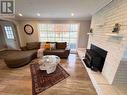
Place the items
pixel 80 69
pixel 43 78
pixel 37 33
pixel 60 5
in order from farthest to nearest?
1. pixel 37 33
2. pixel 80 69
3. pixel 60 5
4. pixel 43 78

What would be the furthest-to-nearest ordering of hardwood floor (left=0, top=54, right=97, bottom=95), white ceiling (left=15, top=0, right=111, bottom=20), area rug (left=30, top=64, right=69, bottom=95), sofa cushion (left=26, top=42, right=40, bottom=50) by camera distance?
sofa cushion (left=26, top=42, right=40, bottom=50)
white ceiling (left=15, top=0, right=111, bottom=20)
area rug (left=30, top=64, right=69, bottom=95)
hardwood floor (left=0, top=54, right=97, bottom=95)

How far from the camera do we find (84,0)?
281cm

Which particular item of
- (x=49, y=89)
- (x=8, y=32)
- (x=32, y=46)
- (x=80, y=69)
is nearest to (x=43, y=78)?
(x=49, y=89)

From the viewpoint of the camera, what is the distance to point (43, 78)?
3.10 m

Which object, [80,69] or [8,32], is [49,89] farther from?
[8,32]

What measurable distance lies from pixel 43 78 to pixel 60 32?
3.92 meters

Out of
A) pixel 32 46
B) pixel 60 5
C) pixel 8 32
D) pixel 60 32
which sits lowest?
pixel 32 46

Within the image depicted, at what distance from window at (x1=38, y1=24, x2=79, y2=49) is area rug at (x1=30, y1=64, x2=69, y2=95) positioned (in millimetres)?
3213

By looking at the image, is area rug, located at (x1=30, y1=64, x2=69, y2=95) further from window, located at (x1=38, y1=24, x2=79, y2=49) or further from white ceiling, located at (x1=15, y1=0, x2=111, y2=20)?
window, located at (x1=38, y1=24, x2=79, y2=49)

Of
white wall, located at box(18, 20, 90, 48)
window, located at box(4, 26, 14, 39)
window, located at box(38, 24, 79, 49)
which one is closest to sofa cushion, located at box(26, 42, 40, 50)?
white wall, located at box(18, 20, 90, 48)

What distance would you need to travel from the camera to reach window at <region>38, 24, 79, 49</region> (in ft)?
20.8

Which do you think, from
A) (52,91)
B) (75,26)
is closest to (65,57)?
(75,26)

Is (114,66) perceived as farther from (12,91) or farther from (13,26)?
(13,26)

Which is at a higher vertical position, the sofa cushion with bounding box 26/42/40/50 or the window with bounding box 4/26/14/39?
the window with bounding box 4/26/14/39
